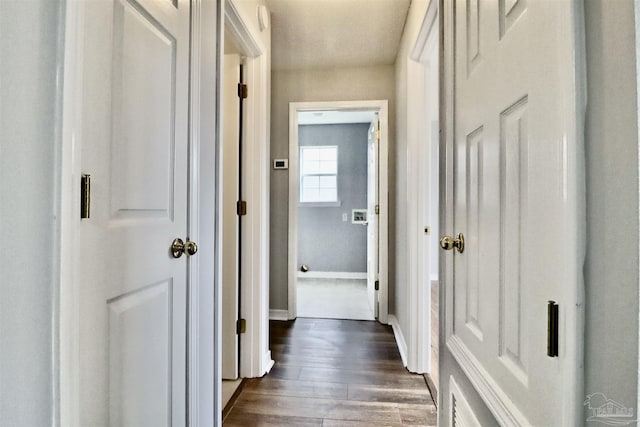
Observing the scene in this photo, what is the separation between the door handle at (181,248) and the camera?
1021mm

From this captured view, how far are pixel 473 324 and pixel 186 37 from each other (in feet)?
4.17

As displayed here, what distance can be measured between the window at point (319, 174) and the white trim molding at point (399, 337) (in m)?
2.46

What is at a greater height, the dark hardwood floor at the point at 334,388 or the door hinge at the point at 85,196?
the door hinge at the point at 85,196

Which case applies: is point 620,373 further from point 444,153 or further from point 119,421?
point 119,421

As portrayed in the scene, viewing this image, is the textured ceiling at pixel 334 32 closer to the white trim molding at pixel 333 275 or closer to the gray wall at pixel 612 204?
the gray wall at pixel 612 204

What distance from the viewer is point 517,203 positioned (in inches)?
24.5

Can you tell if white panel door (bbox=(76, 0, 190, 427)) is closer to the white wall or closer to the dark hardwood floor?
the dark hardwood floor

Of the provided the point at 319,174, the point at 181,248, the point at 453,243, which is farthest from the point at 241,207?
the point at 319,174

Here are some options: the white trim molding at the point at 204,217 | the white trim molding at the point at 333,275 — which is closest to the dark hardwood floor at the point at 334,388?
the white trim molding at the point at 204,217

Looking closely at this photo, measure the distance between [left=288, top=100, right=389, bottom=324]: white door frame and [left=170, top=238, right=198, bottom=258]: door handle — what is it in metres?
1.92

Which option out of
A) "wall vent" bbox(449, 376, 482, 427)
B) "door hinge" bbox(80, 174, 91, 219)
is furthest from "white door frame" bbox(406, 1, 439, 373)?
"door hinge" bbox(80, 174, 91, 219)

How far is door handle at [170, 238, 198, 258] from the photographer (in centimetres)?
102

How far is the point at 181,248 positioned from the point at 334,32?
2201 mm

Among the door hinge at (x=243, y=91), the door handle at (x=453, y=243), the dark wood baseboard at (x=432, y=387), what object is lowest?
the dark wood baseboard at (x=432, y=387)
